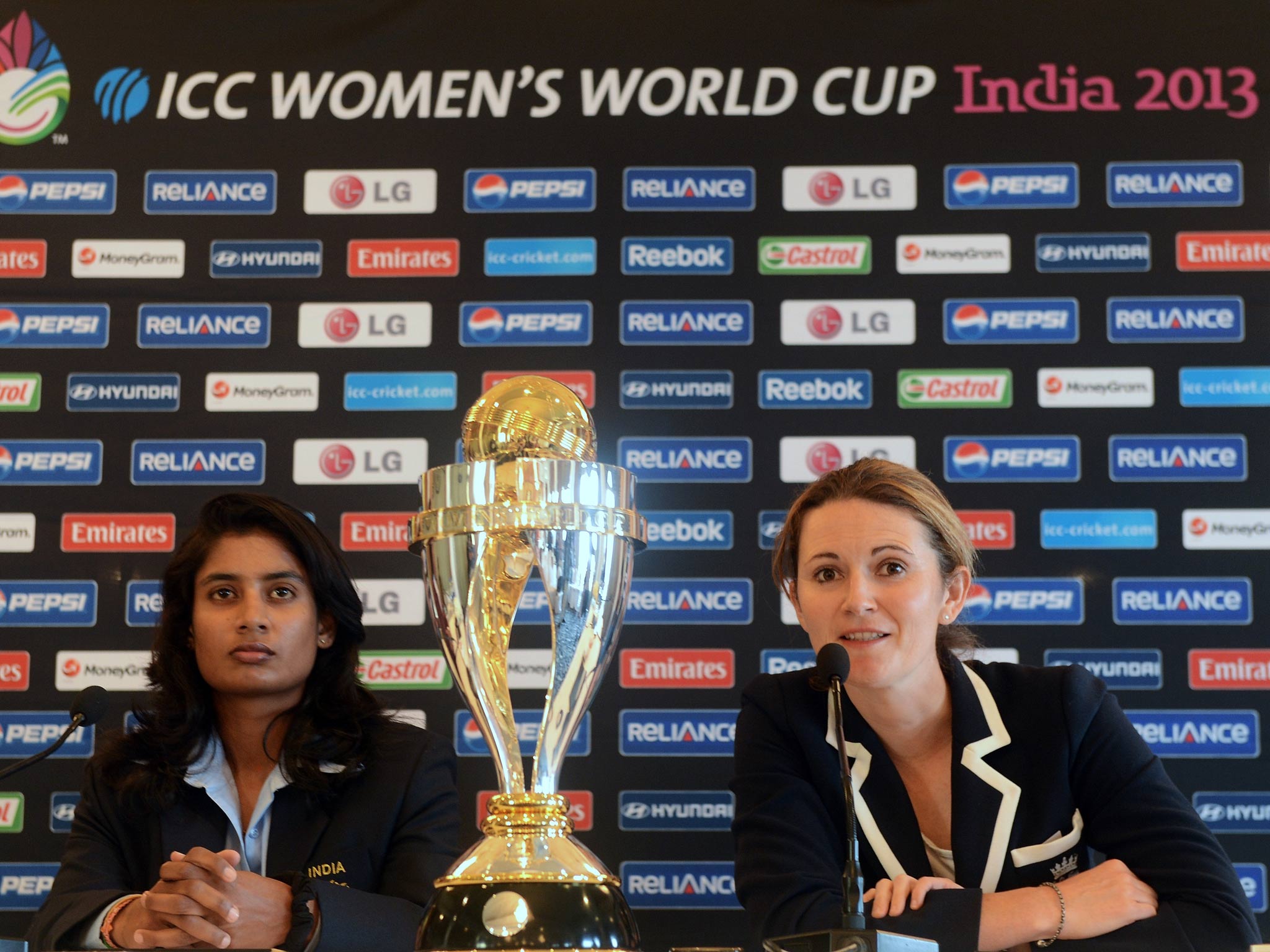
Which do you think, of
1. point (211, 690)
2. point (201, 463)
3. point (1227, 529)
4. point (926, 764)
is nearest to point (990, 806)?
point (926, 764)

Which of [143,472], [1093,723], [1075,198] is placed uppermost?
[1075,198]

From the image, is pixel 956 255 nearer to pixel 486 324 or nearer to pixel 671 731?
pixel 486 324

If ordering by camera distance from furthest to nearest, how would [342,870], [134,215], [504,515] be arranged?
[134,215] < [342,870] < [504,515]

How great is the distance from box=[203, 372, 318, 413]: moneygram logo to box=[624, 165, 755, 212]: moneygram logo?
86 centimetres

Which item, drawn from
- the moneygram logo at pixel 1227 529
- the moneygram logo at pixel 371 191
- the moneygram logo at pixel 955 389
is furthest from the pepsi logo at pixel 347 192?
the moneygram logo at pixel 1227 529

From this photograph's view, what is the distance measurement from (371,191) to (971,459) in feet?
5.05

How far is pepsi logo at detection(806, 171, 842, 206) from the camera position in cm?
306

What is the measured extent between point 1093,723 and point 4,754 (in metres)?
2.33

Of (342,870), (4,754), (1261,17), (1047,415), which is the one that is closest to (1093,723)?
(342,870)

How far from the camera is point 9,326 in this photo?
3.09 meters

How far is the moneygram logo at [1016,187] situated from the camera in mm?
3039

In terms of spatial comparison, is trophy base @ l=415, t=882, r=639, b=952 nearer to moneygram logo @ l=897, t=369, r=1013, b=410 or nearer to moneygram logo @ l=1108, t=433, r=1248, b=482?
moneygram logo @ l=897, t=369, r=1013, b=410

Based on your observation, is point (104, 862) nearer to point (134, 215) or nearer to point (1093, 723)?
point (1093, 723)

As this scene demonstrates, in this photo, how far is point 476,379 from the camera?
9.98 ft
